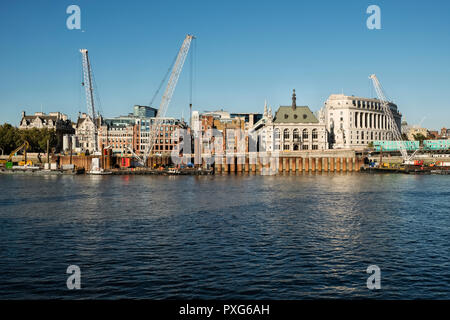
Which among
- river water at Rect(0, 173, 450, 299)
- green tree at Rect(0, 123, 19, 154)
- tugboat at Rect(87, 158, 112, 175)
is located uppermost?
green tree at Rect(0, 123, 19, 154)

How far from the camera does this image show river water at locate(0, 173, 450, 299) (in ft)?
70.6

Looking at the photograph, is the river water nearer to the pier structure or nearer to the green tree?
the pier structure

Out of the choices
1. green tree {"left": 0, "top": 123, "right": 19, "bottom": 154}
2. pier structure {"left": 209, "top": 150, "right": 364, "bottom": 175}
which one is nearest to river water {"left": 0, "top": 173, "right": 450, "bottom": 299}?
pier structure {"left": 209, "top": 150, "right": 364, "bottom": 175}

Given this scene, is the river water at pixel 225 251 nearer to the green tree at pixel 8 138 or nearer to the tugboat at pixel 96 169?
the tugboat at pixel 96 169

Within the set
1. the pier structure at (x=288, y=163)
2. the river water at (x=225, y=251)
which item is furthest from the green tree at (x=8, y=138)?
the river water at (x=225, y=251)

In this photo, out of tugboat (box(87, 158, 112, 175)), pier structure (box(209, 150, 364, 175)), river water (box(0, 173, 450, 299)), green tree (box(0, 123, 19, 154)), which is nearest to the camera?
river water (box(0, 173, 450, 299))

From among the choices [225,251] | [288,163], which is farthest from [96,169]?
[225,251]

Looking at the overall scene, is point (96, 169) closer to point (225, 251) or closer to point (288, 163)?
point (288, 163)

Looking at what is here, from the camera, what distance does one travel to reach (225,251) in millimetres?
29422

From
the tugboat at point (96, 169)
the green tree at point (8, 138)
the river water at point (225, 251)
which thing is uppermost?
the green tree at point (8, 138)

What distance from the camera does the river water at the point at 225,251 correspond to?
21.5m
